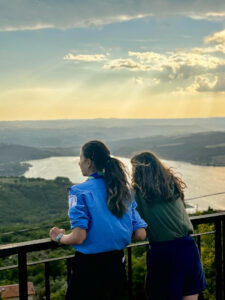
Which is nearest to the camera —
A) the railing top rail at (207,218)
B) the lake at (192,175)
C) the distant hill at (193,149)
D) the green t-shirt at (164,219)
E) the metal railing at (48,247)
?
the metal railing at (48,247)

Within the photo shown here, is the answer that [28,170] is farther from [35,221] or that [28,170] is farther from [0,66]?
[35,221]

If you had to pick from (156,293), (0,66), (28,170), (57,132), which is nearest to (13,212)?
(28,170)

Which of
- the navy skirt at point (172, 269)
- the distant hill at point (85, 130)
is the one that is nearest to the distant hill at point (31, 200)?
the distant hill at point (85, 130)

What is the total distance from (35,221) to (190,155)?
4490cm

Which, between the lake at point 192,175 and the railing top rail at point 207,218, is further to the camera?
the lake at point 192,175

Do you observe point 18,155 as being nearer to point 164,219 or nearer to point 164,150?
point 164,150

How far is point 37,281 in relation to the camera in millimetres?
21734

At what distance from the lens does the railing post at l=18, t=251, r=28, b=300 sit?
1.89 m

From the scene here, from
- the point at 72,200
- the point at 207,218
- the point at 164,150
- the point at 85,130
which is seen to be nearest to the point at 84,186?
the point at 72,200

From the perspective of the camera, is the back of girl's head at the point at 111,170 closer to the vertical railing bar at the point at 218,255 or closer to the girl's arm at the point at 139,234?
the girl's arm at the point at 139,234

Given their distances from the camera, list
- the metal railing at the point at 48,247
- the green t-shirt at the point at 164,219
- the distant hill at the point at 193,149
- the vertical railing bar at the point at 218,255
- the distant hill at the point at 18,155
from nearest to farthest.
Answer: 1. the metal railing at the point at 48,247
2. the green t-shirt at the point at 164,219
3. the vertical railing bar at the point at 218,255
4. the distant hill at the point at 193,149
5. the distant hill at the point at 18,155

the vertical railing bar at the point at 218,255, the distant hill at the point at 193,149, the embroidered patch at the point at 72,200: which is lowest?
the vertical railing bar at the point at 218,255

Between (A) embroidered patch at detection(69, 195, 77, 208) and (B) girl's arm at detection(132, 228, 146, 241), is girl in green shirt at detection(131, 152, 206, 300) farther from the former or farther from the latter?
(A) embroidered patch at detection(69, 195, 77, 208)

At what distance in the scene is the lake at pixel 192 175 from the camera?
61259 millimetres
